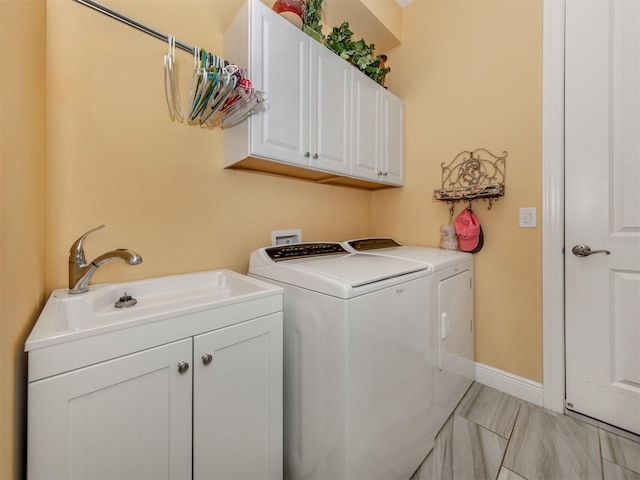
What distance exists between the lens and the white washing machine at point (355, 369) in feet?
3.18

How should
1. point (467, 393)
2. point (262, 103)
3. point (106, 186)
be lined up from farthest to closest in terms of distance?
point (467, 393)
point (262, 103)
point (106, 186)

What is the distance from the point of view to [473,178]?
1.89 m

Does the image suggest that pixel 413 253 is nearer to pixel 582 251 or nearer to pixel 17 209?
pixel 582 251

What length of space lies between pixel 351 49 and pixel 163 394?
2066 millimetres

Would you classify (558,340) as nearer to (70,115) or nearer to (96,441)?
(96,441)

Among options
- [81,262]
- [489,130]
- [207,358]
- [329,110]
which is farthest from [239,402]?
[489,130]

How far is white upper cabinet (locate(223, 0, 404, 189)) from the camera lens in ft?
4.18

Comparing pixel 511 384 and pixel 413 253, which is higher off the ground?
pixel 413 253

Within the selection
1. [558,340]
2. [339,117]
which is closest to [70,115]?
[339,117]

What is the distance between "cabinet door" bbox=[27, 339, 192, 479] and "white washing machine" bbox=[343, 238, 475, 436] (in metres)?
1.11

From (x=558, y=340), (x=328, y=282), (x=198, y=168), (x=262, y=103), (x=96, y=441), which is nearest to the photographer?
(x=96, y=441)

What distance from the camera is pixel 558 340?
1.60 meters

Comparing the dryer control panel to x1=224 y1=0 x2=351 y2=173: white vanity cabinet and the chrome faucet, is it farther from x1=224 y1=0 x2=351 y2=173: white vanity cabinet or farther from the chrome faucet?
the chrome faucet

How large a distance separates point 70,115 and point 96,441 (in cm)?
117
